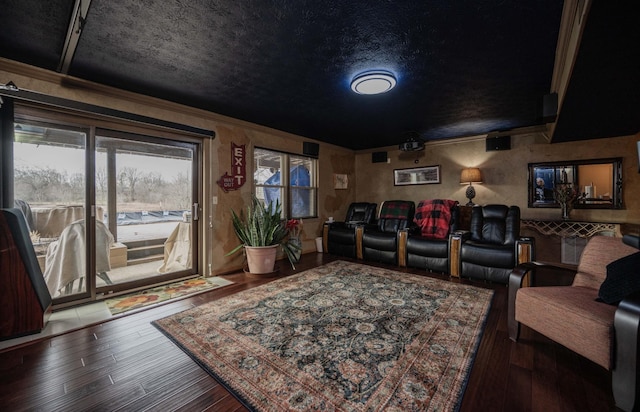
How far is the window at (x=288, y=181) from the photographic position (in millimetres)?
4621

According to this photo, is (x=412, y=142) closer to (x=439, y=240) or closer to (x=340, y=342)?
(x=439, y=240)

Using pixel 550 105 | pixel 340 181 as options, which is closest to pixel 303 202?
pixel 340 181

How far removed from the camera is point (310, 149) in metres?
5.31

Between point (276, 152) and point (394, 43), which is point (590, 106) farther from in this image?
point (276, 152)

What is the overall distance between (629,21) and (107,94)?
4.25 metres

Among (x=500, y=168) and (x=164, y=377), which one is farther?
(x=500, y=168)

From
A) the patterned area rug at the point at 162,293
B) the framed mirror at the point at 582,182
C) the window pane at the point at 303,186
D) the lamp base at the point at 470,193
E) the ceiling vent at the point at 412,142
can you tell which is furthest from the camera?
the window pane at the point at 303,186

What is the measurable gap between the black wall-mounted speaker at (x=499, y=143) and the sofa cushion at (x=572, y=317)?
3.48 m

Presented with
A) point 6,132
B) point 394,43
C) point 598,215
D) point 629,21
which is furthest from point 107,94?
point 598,215

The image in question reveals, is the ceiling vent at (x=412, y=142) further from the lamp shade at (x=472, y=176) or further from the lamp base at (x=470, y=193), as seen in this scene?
the lamp base at (x=470, y=193)

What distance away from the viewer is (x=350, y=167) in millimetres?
6535

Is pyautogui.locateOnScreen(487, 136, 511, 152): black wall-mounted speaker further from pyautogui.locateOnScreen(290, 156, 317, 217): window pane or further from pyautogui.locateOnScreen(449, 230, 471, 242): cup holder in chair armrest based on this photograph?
pyautogui.locateOnScreen(290, 156, 317, 217): window pane

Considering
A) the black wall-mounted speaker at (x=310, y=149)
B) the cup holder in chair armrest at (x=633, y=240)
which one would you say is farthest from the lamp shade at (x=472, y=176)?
the cup holder in chair armrest at (x=633, y=240)

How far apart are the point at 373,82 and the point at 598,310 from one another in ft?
8.04
